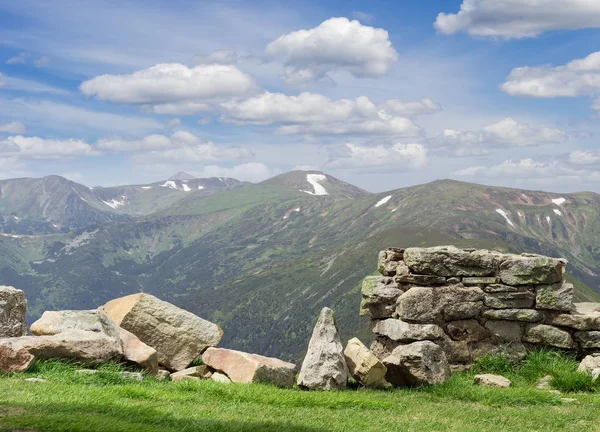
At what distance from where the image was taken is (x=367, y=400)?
47.3 ft

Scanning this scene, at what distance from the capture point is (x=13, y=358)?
47.2ft

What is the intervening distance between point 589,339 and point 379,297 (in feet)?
23.8

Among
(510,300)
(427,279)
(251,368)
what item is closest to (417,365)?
(427,279)

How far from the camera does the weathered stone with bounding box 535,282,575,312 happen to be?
63.9 ft

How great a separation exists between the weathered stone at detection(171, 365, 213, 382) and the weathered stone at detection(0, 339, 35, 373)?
13.5 feet

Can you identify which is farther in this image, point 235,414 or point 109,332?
point 109,332

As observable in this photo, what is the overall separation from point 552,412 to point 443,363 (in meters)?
3.63

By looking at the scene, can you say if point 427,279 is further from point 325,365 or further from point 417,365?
point 325,365

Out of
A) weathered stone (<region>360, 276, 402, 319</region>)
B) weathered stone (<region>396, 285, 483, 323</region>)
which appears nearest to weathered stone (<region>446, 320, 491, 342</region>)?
weathered stone (<region>396, 285, 483, 323</region>)

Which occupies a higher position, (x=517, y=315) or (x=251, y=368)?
(x=517, y=315)

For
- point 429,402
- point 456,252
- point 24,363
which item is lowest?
point 429,402

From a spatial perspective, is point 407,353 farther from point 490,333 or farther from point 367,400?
point 490,333

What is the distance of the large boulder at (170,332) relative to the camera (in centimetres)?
1864

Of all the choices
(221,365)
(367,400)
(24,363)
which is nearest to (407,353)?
(367,400)
